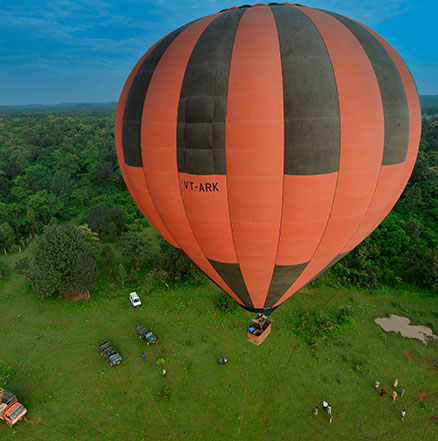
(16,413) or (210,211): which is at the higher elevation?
(210,211)

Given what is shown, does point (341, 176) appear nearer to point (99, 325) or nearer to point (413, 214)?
point (99, 325)

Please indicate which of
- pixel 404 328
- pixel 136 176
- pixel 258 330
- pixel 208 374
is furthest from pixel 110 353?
pixel 404 328

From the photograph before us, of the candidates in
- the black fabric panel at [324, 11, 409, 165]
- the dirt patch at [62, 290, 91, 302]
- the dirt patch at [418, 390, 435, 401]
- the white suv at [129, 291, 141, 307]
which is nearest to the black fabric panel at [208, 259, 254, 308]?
the black fabric panel at [324, 11, 409, 165]

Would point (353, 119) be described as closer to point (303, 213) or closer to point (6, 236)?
point (303, 213)

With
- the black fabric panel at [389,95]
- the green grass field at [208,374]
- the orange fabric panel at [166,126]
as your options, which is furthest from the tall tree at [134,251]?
the black fabric panel at [389,95]

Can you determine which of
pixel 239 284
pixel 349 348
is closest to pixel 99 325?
pixel 239 284

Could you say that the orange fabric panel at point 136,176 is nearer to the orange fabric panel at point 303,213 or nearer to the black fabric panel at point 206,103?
the black fabric panel at point 206,103
